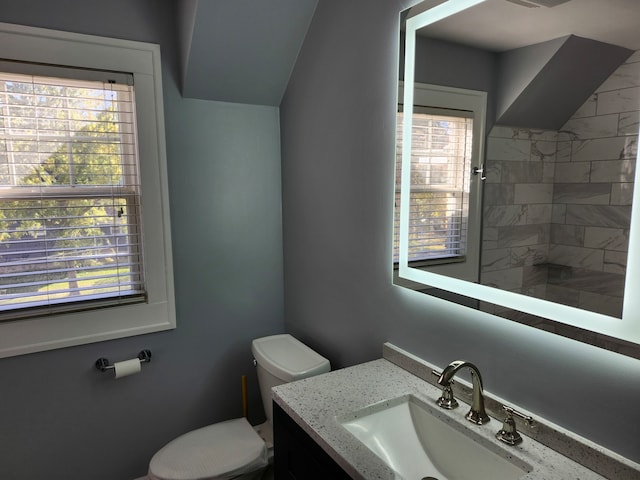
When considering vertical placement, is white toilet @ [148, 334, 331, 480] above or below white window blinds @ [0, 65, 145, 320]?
below

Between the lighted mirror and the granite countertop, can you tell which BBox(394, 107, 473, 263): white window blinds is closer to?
the lighted mirror

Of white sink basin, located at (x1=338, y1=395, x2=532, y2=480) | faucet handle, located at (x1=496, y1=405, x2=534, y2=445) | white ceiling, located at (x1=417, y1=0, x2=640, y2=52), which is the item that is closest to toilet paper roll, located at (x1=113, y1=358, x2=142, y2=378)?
white sink basin, located at (x1=338, y1=395, x2=532, y2=480)

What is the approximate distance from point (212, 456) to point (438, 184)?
1404mm

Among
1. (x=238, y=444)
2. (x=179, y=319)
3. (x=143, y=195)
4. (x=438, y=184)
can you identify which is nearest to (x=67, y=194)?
(x=143, y=195)

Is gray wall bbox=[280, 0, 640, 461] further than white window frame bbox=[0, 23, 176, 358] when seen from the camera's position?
No

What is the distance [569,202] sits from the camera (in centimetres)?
100

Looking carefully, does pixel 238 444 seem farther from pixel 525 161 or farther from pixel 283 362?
pixel 525 161

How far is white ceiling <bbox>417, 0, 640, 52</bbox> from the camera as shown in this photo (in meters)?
0.87

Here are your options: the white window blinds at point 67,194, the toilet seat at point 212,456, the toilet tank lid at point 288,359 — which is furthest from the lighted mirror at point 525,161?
the white window blinds at point 67,194

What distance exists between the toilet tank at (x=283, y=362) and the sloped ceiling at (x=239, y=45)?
4.10 feet

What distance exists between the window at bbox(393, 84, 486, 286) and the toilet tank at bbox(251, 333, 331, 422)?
584 mm

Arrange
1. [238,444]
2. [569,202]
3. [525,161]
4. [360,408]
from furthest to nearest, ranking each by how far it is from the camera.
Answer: [238,444]
[360,408]
[525,161]
[569,202]

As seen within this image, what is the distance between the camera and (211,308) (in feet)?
7.36

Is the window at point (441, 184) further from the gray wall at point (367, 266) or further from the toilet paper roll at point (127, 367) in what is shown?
the toilet paper roll at point (127, 367)
